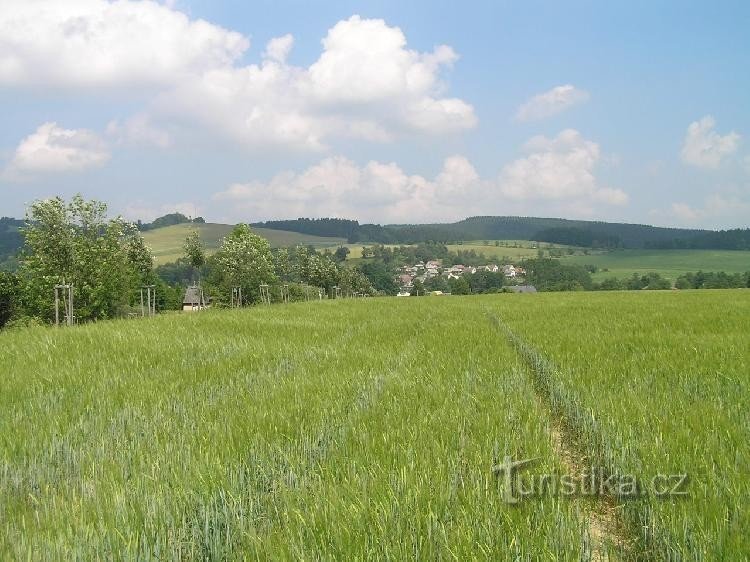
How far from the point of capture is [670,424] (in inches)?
192

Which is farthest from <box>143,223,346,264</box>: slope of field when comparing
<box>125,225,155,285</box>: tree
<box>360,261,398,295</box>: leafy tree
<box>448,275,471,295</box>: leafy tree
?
<box>125,225,155,285</box>: tree

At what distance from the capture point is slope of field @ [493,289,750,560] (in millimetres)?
2904

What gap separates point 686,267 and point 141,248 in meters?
145

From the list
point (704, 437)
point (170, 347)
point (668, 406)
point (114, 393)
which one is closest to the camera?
point (704, 437)

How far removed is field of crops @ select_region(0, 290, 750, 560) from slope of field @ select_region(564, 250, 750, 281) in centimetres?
13631

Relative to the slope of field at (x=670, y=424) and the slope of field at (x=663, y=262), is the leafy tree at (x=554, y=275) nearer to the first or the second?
the slope of field at (x=663, y=262)

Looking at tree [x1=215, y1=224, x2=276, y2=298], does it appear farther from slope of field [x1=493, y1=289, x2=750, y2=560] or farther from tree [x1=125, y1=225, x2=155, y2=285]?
slope of field [x1=493, y1=289, x2=750, y2=560]

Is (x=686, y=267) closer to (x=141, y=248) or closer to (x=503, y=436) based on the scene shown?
(x=141, y=248)

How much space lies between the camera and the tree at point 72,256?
25.0 meters

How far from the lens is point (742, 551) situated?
104 inches

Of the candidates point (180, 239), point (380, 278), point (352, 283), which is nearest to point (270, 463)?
point (352, 283)

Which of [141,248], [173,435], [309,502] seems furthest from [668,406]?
[141,248]

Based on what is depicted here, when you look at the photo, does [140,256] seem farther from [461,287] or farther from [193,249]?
[461,287]

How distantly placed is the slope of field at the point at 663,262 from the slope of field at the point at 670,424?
13283cm
